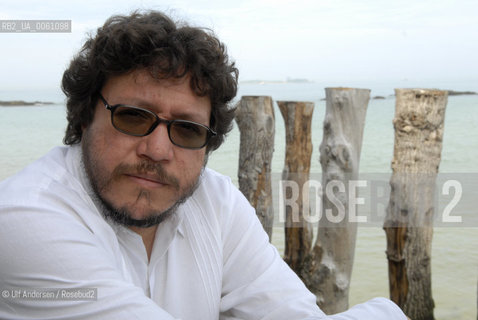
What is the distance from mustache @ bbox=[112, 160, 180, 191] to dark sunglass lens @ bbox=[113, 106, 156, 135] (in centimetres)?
13

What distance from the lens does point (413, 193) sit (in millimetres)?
4109

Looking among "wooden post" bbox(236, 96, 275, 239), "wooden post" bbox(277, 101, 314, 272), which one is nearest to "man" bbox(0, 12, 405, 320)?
"wooden post" bbox(236, 96, 275, 239)

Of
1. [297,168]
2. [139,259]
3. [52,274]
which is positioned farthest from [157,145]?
[297,168]

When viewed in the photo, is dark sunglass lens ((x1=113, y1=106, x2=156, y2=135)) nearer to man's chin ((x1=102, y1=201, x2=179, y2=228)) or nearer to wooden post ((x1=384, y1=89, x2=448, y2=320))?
→ man's chin ((x1=102, y1=201, x2=179, y2=228))

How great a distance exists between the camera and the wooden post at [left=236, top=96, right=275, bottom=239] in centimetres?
468

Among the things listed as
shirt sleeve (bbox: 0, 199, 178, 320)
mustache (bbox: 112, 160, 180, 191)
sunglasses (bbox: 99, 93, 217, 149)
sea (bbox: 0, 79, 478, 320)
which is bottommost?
sea (bbox: 0, 79, 478, 320)

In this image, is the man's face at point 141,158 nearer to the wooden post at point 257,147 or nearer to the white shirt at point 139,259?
the white shirt at point 139,259

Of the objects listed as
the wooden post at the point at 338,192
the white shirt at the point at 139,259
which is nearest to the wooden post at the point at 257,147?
the wooden post at the point at 338,192

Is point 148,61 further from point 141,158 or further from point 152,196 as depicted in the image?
point 152,196

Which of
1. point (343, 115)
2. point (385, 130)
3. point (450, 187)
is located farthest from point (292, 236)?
point (385, 130)

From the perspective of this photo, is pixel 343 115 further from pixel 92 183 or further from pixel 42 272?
pixel 42 272

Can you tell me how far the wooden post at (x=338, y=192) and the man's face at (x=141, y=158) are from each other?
8.37ft

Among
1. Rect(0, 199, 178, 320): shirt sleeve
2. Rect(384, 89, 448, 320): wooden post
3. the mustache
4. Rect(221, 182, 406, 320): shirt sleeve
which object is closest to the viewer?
Rect(0, 199, 178, 320): shirt sleeve

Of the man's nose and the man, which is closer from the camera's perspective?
the man
